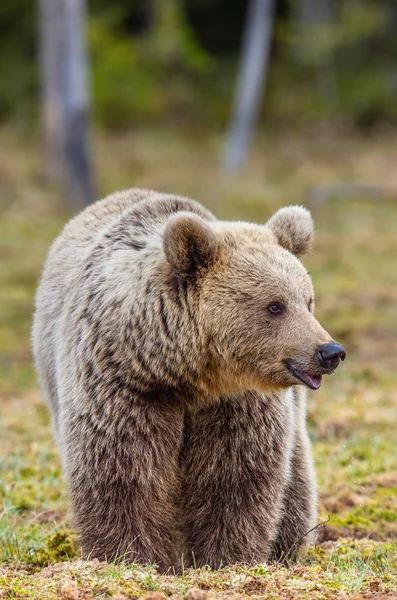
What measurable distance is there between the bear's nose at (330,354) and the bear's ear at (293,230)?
802mm

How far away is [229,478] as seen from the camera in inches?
197

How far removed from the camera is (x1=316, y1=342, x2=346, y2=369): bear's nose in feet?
14.8

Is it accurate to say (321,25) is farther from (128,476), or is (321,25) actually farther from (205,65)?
(128,476)

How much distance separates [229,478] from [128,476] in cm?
55

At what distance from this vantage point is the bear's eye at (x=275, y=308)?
15.8ft

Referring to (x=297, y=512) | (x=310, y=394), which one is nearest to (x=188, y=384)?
(x=297, y=512)

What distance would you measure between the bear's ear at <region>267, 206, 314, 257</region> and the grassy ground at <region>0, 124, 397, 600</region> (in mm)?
569

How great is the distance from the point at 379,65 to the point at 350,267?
1901 cm

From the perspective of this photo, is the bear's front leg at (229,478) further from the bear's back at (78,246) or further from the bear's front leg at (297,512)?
the bear's back at (78,246)

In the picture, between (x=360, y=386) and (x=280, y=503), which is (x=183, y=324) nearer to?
(x=280, y=503)

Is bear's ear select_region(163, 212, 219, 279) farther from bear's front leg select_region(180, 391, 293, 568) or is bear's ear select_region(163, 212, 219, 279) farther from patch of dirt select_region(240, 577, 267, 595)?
patch of dirt select_region(240, 577, 267, 595)

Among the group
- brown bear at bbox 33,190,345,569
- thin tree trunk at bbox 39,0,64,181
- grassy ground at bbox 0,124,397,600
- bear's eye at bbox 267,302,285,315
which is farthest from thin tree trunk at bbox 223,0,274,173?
bear's eye at bbox 267,302,285,315

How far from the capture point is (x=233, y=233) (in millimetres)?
5055

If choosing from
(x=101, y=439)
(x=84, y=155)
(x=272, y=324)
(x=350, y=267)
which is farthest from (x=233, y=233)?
(x=84, y=155)
